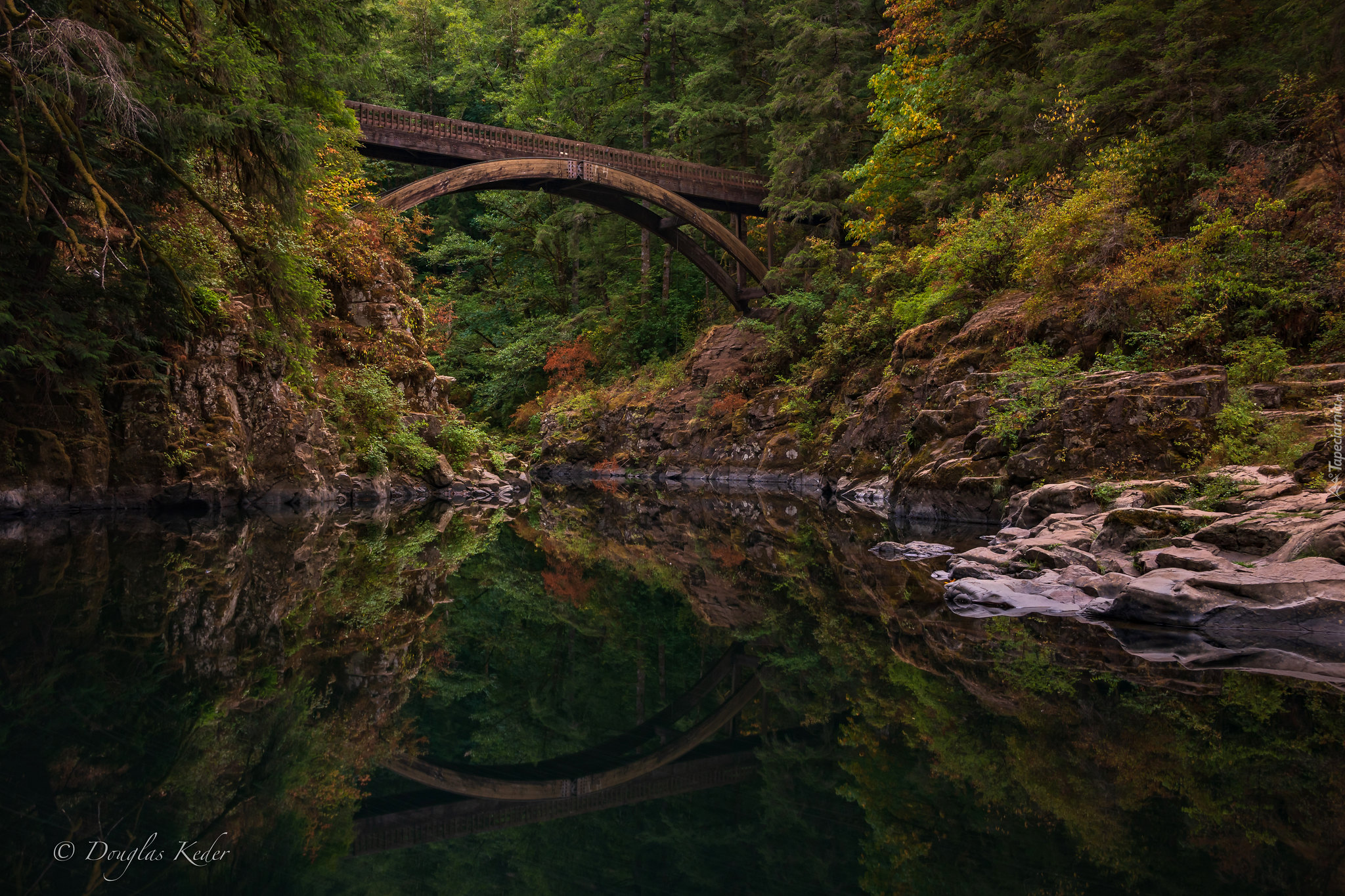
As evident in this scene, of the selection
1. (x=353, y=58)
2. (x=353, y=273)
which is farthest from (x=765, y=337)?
(x=353, y=58)

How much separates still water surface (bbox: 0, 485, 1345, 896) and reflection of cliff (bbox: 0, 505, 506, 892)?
0.02 meters

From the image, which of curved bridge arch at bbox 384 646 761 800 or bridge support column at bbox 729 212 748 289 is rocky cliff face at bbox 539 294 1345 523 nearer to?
bridge support column at bbox 729 212 748 289

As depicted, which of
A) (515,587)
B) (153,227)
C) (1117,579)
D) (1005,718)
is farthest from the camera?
(153,227)

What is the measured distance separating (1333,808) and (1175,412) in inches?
301

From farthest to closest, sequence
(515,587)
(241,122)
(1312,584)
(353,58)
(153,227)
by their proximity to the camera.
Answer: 1. (353,58)
2. (153,227)
3. (241,122)
4. (515,587)
5. (1312,584)

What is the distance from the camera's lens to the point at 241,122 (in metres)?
8.77

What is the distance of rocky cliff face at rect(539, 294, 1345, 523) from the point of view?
880 cm

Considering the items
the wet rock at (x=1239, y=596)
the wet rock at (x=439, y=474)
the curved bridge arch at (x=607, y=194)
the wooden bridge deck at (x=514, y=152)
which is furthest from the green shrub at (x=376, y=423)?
the wet rock at (x=1239, y=596)

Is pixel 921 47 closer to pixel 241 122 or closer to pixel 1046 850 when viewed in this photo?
pixel 241 122

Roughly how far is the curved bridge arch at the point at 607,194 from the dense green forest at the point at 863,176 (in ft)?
4.80

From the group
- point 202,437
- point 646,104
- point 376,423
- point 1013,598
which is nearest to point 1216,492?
point 1013,598

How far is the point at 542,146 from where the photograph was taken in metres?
22.3

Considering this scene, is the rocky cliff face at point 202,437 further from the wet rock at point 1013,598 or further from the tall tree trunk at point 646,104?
the tall tree trunk at point 646,104

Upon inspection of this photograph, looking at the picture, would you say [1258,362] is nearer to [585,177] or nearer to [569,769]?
[569,769]
